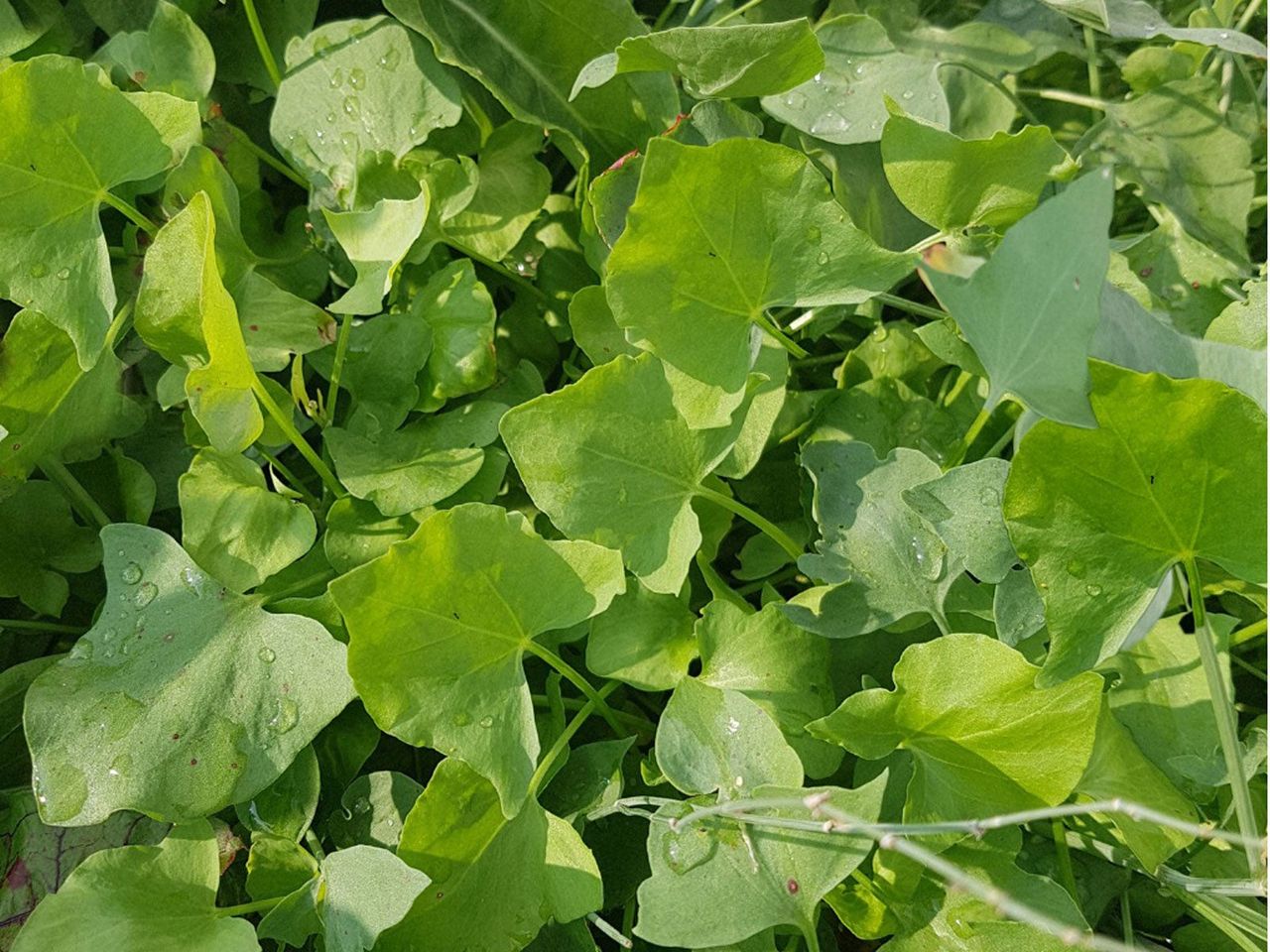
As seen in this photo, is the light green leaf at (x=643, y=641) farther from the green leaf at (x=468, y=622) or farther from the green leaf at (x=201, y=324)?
the green leaf at (x=201, y=324)

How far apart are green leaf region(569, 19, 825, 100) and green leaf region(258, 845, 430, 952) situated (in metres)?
0.43

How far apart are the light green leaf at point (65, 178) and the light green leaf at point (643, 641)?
35cm

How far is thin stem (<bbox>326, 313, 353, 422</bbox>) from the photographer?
0.68 meters

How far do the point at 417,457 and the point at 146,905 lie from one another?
29 cm

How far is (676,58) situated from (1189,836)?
20.3 inches

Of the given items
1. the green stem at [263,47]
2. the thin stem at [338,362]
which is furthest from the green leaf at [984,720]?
the green stem at [263,47]

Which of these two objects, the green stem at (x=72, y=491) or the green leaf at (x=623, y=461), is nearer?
the green leaf at (x=623, y=461)

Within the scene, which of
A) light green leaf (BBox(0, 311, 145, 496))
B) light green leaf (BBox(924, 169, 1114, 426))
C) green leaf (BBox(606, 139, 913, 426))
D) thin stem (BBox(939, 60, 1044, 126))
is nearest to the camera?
light green leaf (BBox(924, 169, 1114, 426))

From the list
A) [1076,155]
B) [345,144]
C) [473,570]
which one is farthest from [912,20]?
[473,570]

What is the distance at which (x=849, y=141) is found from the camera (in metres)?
0.74

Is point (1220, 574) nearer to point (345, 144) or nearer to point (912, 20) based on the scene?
point (912, 20)

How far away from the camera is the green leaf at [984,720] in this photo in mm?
517

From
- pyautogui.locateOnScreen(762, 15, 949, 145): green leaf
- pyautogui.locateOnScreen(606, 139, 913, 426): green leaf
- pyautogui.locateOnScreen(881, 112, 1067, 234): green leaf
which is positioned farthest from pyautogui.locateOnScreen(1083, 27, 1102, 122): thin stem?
pyautogui.locateOnScreen(606, 139, 913, 426): green leaf

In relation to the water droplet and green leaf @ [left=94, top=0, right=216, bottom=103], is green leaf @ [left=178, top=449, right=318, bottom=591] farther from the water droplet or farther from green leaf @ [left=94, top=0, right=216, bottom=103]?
green leaf @ [left=94, top=0, right=216, bottom=103]
